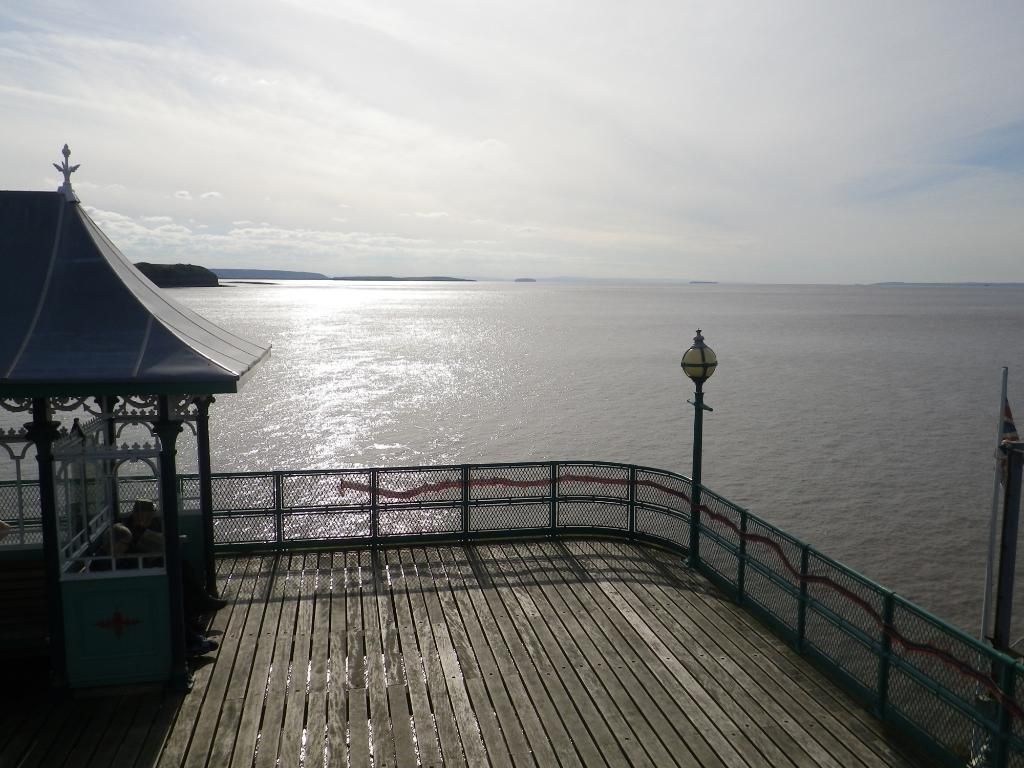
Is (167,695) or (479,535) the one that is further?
(479,535)

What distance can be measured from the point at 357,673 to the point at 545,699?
6.04ft

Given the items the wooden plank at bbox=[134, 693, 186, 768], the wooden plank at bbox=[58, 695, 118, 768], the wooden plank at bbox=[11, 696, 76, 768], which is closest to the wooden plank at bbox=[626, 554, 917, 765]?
the wooden plank at bbox=[134, 693, 186, 768]

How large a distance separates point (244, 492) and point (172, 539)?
4.47m

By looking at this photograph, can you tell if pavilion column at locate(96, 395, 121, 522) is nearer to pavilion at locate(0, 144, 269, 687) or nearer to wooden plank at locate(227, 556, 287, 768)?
pavilion at locate(0, 144, 269, 687)

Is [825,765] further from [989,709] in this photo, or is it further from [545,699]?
[545,699]

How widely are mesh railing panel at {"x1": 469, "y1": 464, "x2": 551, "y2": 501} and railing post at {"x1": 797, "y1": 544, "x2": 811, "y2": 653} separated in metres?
4.29

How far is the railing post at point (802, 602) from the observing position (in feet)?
26.6

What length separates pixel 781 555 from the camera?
8469 millimetres

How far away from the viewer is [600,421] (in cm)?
3953

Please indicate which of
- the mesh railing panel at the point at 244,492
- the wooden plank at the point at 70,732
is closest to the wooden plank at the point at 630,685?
the mesh railing panel at the point at 244,492

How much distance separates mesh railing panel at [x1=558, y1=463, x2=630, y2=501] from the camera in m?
11.7

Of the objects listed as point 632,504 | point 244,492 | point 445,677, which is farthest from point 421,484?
point 445,677

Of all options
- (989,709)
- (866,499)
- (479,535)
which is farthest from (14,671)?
(866,499)

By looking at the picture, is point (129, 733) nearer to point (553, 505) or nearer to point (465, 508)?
point (465, 508)
